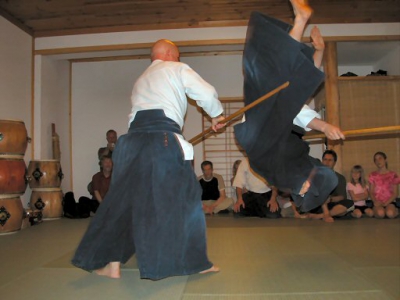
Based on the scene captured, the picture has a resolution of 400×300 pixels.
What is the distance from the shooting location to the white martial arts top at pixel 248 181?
5.47 meters

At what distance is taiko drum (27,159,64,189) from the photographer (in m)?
5.24

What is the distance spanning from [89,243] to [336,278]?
1361 mm

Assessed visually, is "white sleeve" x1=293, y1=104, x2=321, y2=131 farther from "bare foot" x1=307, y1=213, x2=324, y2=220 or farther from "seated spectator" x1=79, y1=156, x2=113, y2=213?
"seated spectator" x1=79, y1=156, x2=113, y2=213

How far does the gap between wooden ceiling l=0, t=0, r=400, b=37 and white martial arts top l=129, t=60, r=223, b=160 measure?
10.8ft

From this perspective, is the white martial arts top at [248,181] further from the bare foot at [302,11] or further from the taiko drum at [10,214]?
the bare foot at [302,11]

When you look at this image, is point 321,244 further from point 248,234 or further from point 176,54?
point 176,54

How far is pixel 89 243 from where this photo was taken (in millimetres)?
2105

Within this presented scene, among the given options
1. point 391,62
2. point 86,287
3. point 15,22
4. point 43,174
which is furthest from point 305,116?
point 391,62

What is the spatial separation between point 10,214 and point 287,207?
3.40 meters

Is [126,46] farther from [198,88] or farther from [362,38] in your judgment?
[198,88]

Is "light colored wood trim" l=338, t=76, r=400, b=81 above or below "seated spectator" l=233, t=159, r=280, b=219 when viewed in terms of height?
above

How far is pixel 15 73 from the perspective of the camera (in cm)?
539

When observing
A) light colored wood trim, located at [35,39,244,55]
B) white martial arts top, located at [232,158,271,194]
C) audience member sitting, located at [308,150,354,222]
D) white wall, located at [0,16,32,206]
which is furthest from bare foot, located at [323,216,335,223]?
white wall, located at [0,16,32,206]

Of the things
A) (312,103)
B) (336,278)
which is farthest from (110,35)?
(336,278)
